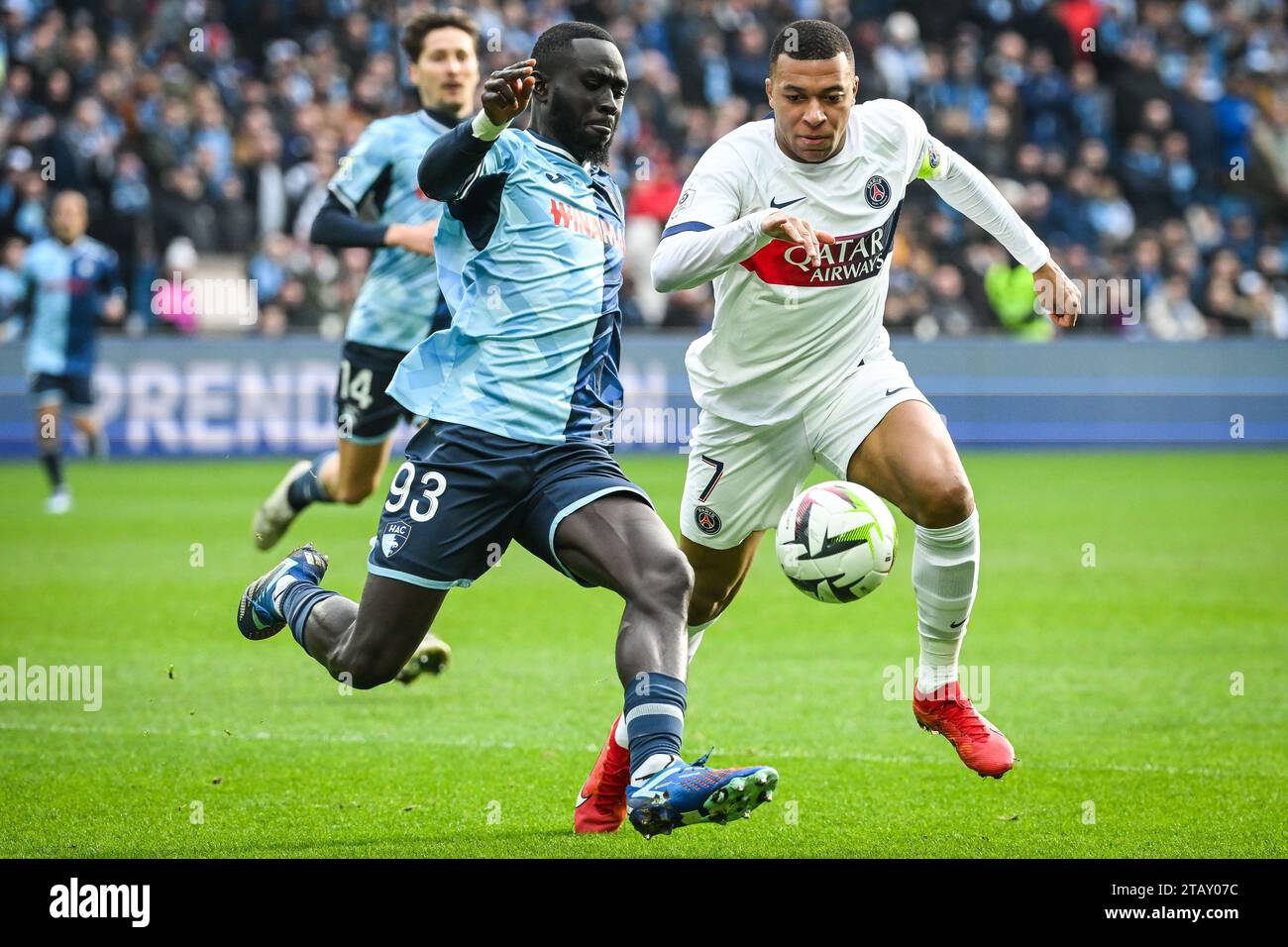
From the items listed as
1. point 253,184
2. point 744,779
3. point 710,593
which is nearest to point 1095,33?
point 253,184

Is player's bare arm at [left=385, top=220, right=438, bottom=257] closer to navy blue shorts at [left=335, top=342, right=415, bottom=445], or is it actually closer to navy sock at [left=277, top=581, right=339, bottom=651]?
navy blue shorts at [left=335, top=342, right=415, bottom=445]

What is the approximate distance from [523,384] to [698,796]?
151 centimetres

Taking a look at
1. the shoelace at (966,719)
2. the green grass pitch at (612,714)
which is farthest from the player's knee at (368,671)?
the shoelace at (966,719)

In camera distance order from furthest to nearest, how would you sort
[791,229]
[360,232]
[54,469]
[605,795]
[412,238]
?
[54,469] < [360,232] < [412,238] < [605,795] < [791,229]

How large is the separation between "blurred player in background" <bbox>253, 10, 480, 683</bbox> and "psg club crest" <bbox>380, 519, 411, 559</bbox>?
116 inches

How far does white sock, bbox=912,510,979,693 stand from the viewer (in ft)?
20.3

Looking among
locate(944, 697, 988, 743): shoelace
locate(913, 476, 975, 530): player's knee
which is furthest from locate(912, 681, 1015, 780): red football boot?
locate(913, 476, 975, 530): player's knee

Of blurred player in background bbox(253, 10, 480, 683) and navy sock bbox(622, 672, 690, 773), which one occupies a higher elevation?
blurred player in background bbox(253, 10, 480, 683)

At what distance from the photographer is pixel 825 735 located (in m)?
7.42

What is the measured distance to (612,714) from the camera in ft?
26.1

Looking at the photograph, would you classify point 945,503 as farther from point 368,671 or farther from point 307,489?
point 307,489

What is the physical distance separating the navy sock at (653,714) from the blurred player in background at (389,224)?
362cm

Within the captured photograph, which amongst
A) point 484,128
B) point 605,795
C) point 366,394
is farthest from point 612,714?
point 484,128

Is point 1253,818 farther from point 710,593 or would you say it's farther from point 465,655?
point 465,655
